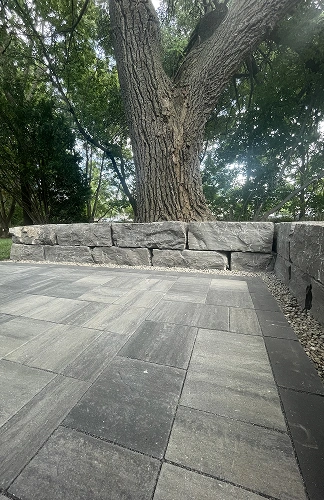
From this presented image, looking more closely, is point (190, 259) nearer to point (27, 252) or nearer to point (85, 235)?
point (85, 235)

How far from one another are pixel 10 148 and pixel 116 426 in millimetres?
7805

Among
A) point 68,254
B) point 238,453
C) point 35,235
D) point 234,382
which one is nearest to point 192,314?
point 234,382

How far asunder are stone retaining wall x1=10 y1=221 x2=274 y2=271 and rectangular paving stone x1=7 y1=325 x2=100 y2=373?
5.94ft

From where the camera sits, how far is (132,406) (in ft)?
2.57

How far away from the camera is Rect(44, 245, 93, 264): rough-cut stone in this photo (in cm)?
338

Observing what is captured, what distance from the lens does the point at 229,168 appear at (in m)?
6.02

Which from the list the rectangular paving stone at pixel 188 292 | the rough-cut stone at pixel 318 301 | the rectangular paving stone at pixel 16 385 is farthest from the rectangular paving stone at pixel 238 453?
the rectangular paving stone at pixel 188 292

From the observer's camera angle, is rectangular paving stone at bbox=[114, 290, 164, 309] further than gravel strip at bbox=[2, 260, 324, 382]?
Yes

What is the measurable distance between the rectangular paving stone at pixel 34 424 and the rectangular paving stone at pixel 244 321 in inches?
37.1

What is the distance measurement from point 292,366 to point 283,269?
56.7 inches

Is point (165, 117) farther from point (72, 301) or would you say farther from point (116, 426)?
point (116, 426)

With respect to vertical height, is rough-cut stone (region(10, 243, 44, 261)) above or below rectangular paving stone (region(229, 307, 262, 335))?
above

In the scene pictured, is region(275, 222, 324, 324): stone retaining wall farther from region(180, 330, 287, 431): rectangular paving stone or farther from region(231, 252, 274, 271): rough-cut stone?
region(180, 330, 287, 431): rectangular paving stone

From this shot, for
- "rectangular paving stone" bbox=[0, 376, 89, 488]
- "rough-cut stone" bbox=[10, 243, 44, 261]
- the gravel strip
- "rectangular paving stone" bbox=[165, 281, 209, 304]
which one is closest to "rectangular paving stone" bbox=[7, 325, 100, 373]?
"rectangular paving stone" bbox=[0, 376, 89, 488]
